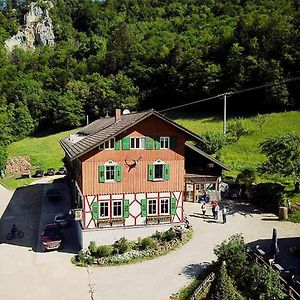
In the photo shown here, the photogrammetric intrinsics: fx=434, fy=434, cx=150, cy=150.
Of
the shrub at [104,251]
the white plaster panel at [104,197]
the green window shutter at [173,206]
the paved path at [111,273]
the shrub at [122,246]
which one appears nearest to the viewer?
the paved path at [111,273]

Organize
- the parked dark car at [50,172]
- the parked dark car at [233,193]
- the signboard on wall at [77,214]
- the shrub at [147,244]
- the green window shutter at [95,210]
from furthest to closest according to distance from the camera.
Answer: the parked dark car at [50,172] < the parked dark car at [233,193] < the green window shutter at [95,210] < the signboard on wall at [77,214] < the shrub at [147,244]

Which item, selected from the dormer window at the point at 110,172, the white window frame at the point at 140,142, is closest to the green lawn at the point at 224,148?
the white window frame at the point at 140,142

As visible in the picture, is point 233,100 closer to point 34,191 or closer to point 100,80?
point 100,80

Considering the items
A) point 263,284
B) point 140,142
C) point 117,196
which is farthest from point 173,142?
point 263,284

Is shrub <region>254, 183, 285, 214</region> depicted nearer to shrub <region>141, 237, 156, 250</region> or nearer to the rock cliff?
shrub <region>141, 237, 156, 250</region>

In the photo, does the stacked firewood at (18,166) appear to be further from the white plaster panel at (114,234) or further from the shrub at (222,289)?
the shrub at (222,289)

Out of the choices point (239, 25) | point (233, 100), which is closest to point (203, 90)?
point (233, 100)

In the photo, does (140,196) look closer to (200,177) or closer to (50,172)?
(200,177)
